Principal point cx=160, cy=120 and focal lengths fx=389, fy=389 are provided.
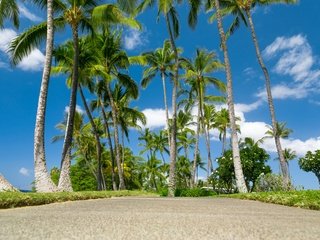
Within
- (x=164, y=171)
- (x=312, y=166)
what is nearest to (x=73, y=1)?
(x=164, y=171)

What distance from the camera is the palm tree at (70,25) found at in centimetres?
1585

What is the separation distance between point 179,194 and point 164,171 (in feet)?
94.3

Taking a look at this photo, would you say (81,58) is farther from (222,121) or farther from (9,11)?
(222,121)

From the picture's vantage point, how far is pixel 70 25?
58.3 feet

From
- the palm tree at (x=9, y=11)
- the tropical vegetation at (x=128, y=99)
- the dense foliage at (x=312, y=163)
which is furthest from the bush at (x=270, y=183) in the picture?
the dense foliage at (x=312, y=163)

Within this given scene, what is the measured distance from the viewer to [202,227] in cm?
462

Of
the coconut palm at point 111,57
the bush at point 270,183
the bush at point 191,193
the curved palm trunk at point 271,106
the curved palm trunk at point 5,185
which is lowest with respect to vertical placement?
the curved palm trunk at point 5,185

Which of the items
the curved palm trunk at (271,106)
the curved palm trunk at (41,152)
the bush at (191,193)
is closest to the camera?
the curved palm trunk at (41,152)

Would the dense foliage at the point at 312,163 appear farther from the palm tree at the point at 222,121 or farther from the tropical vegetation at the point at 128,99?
the palm tree at the point at 222,121

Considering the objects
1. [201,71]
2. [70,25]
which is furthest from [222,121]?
[70,25]

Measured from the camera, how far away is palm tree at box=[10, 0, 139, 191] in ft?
52.0

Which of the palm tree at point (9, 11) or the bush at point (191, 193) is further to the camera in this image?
the bush at point (191, 193)

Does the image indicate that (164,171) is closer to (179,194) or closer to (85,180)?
(85,180)

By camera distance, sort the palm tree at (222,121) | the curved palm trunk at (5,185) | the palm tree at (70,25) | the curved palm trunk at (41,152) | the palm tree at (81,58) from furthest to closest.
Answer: the palm tree at (222,121), the palm tree at (81,58), the palm tree at (70,25), the curved palm trunk at (41,152), the curved palm trunk at (5,185)
